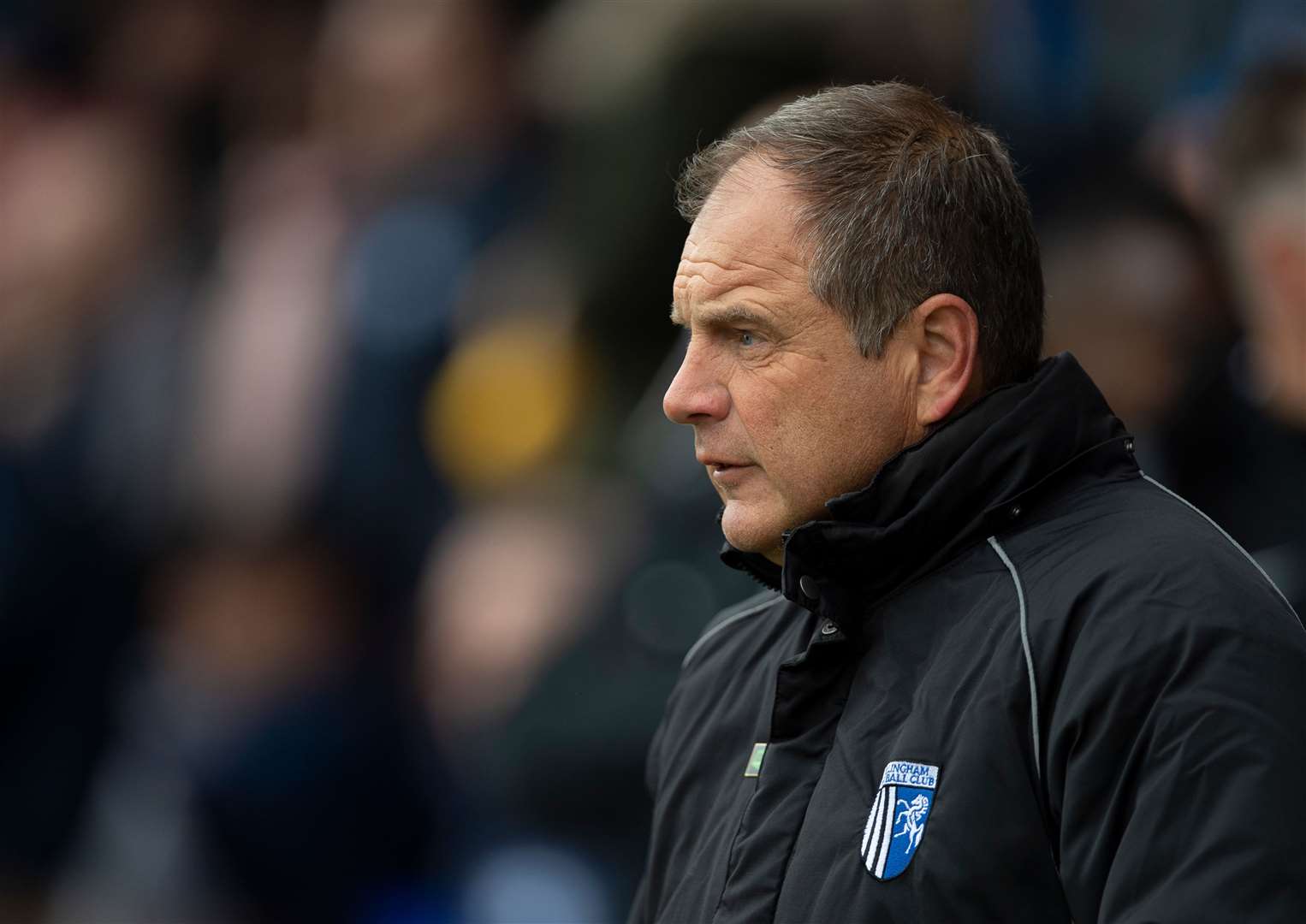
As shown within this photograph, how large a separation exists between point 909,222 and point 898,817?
2.32 ft

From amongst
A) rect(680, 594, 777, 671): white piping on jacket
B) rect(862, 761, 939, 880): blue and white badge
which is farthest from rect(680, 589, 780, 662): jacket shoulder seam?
rect(862, 761, 939, 880): blue and white badge

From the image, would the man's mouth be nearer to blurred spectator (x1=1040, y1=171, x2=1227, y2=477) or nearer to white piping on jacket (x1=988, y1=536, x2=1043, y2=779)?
white piping on jacket (x1=988, y1=536, x2=1043, y2=779)

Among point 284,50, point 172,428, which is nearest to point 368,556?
point 172,428

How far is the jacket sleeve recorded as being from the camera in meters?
1.49

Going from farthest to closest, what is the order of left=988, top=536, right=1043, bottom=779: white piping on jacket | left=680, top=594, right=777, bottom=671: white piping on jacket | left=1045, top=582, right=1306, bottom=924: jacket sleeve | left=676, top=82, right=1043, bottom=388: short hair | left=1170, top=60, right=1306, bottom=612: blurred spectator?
left=1170, top=60, right=1306, bottom=612: blurred spectator, left=680, top=594, right=777, bottom=671: white piping on jacket, left=676, top=82, right=1043, bottom=388: short hair, left=988, top=536, right=1043, bottom=779: white piping on jacket, left=1045, top=582, right=1306, bottom=924: jacket sleeve

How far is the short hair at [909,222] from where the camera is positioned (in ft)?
6.57

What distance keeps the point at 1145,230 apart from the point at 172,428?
118 inches

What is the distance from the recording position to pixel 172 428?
517 cm

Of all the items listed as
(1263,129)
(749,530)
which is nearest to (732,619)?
(749,530)

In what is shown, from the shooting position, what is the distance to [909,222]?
2000mm

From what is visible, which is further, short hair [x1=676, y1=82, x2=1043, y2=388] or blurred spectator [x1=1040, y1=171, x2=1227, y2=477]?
blurred spectator [x1=1040, y1=171, x2=1227, y2=477]

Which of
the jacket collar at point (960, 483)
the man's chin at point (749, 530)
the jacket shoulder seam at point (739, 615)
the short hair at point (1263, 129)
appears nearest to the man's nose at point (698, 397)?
the man's chin at point (749, 530)

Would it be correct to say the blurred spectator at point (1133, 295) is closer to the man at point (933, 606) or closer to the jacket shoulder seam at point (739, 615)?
the jacket shoulder seam at point (739, 615)

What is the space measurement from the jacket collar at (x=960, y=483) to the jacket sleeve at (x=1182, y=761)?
0.81 feet
